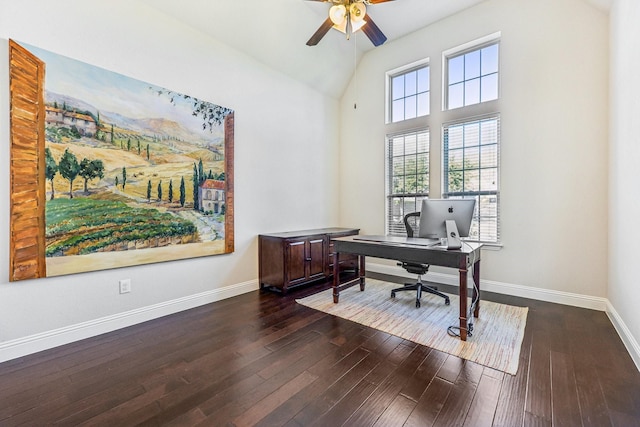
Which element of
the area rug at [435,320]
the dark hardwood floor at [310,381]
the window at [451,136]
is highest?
the window at [451,136]

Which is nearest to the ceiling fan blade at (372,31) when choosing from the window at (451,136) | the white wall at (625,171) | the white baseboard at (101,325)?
the window at (451,136)

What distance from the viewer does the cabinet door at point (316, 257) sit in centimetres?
391

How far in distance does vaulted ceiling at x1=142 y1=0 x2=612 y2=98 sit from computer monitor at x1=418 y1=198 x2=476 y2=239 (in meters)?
2.48

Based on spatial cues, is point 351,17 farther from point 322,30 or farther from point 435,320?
point 435,320

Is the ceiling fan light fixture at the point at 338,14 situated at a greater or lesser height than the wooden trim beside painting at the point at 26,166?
greater

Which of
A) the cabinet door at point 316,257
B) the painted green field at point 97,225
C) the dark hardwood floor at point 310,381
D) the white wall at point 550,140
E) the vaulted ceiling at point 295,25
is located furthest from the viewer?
the cabinet door at point 316,257

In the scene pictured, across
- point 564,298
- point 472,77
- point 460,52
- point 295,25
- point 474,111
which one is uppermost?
point 295,25

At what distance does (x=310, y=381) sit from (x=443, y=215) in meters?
1.90

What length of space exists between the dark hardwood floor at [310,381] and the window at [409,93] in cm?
321

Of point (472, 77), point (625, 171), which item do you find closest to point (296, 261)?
point (625, 171)

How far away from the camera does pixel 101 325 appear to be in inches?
99.3

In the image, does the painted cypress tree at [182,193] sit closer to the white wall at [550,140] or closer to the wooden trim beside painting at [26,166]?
Result: the wooden trim beside painting at [26,166]

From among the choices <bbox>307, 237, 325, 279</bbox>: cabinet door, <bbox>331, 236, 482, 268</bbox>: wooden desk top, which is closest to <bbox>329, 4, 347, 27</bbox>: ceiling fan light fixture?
<bbox>331, 236, 482, 268</bbox>: wooden desk top

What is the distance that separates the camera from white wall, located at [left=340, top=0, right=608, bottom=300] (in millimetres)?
2984
